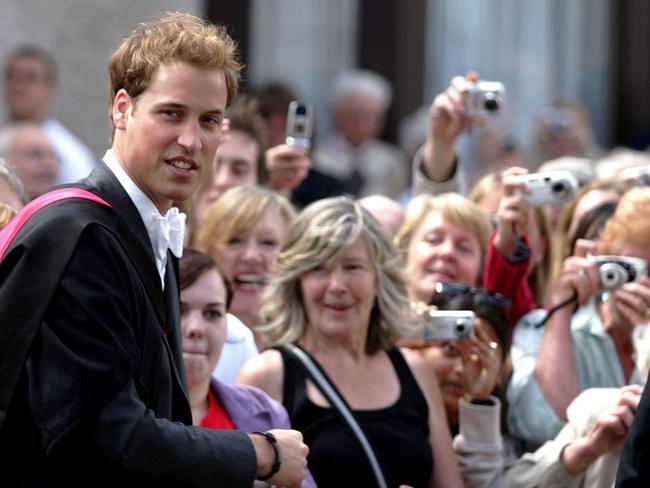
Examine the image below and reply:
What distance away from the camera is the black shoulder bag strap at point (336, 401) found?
4.43 m

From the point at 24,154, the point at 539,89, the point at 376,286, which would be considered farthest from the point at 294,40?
the point at 376,286

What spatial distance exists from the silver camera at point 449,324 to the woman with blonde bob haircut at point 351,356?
0.08 m

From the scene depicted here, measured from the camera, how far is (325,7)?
1047cm

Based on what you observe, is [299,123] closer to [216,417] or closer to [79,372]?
[216,417]

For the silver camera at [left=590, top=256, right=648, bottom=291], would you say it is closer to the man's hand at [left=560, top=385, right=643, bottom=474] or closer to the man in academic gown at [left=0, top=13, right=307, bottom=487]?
the man's hand at [left=560, top=385, right=643, bottom=474]

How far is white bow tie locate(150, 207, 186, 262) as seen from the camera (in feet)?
10.4

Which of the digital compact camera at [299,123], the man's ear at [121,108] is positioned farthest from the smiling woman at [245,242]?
the man's ear at [121,108]

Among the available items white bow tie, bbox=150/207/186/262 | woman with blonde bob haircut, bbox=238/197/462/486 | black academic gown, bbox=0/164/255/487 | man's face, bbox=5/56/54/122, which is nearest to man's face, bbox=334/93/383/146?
man's face, bbox=5/56/54/122

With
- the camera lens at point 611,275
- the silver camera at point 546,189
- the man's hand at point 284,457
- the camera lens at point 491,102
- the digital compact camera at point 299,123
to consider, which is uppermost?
the camera lens at point 491,102

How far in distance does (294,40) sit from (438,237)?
4.84 m

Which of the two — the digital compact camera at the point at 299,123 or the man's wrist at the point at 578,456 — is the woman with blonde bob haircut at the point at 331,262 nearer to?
the man's wrist at the point at 578,456

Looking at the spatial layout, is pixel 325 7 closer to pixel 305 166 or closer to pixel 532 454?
pixel 305 166

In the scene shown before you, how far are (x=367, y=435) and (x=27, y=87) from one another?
369 centimetres

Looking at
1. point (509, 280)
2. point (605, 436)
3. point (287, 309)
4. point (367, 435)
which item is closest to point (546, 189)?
point (509, 280)
